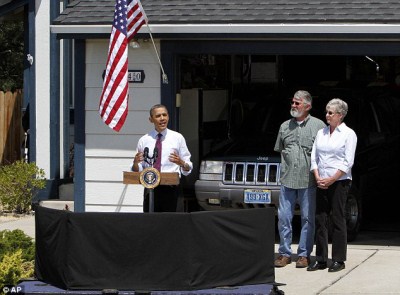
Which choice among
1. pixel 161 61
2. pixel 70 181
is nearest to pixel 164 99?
pixel 161 61

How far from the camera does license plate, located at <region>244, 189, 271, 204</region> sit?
40.2 ft

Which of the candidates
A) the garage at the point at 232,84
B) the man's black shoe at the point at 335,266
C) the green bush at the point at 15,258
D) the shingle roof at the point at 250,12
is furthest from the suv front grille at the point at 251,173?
the green bush at the point at 15,258

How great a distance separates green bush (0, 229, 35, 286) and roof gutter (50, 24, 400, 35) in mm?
3552

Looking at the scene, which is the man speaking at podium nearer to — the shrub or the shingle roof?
the shrub

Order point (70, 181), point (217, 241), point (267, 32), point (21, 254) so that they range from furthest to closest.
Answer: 1. point (70, 181)
2. point (267, 32)
3. point (21, 254)
4. point (217, 241)

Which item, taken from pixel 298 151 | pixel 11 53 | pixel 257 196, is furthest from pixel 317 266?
pixel 11 53

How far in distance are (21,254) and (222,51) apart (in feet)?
15.6

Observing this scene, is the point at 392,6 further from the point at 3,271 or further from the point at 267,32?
the point at 3,271

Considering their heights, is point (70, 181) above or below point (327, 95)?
below

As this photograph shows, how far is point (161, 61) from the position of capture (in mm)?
12789

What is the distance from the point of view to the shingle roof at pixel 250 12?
1185 cm

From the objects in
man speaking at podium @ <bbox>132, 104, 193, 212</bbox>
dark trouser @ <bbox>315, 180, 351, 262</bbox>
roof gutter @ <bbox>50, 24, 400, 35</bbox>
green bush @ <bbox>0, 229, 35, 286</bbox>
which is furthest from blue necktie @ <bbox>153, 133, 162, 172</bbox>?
roof gutter @ <bbox>50, 24, 400, 35</bbox>

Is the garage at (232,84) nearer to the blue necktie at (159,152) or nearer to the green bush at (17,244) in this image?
the blue necktie at (159,152)

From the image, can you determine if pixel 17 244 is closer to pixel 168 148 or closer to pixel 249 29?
pixel 168 148
